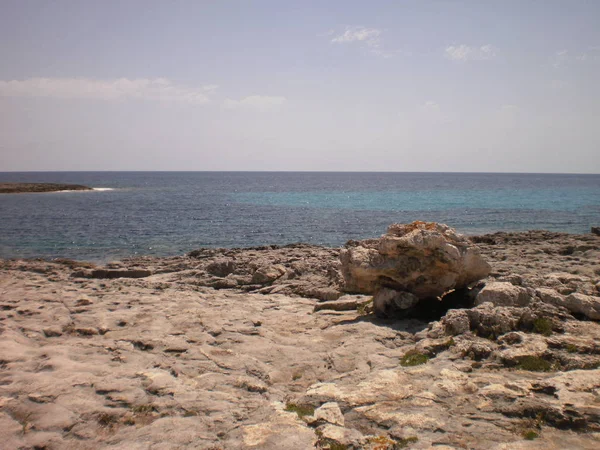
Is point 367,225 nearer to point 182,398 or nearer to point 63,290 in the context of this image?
point 63,290

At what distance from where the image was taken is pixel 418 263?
13.9m

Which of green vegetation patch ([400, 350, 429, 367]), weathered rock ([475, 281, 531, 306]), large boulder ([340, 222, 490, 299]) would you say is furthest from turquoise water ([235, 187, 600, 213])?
green vegetation patch ([400, 350, 429, 367])

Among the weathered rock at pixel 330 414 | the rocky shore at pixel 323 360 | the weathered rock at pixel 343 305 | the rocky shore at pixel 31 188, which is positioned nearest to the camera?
the rocky shore at pixel 323 360

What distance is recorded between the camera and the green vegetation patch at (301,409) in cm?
784

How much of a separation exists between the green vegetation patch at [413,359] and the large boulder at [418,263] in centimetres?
393

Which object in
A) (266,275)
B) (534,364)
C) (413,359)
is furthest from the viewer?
(266,275)

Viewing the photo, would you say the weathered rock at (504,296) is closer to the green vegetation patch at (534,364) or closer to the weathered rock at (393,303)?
the weathered rock at (393,303)

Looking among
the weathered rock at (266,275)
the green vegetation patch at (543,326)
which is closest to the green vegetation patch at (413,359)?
the green vegetation patch at (543,326)

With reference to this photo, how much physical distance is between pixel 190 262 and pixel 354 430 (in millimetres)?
18947

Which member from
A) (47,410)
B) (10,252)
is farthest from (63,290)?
(10,252)

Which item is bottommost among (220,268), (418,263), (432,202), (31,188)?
(432,202)

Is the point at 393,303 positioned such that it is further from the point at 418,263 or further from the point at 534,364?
the point at 534,364

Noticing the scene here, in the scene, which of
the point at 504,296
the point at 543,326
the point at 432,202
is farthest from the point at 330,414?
the point at 432,202

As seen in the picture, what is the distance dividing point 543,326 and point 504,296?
1.76 meters
